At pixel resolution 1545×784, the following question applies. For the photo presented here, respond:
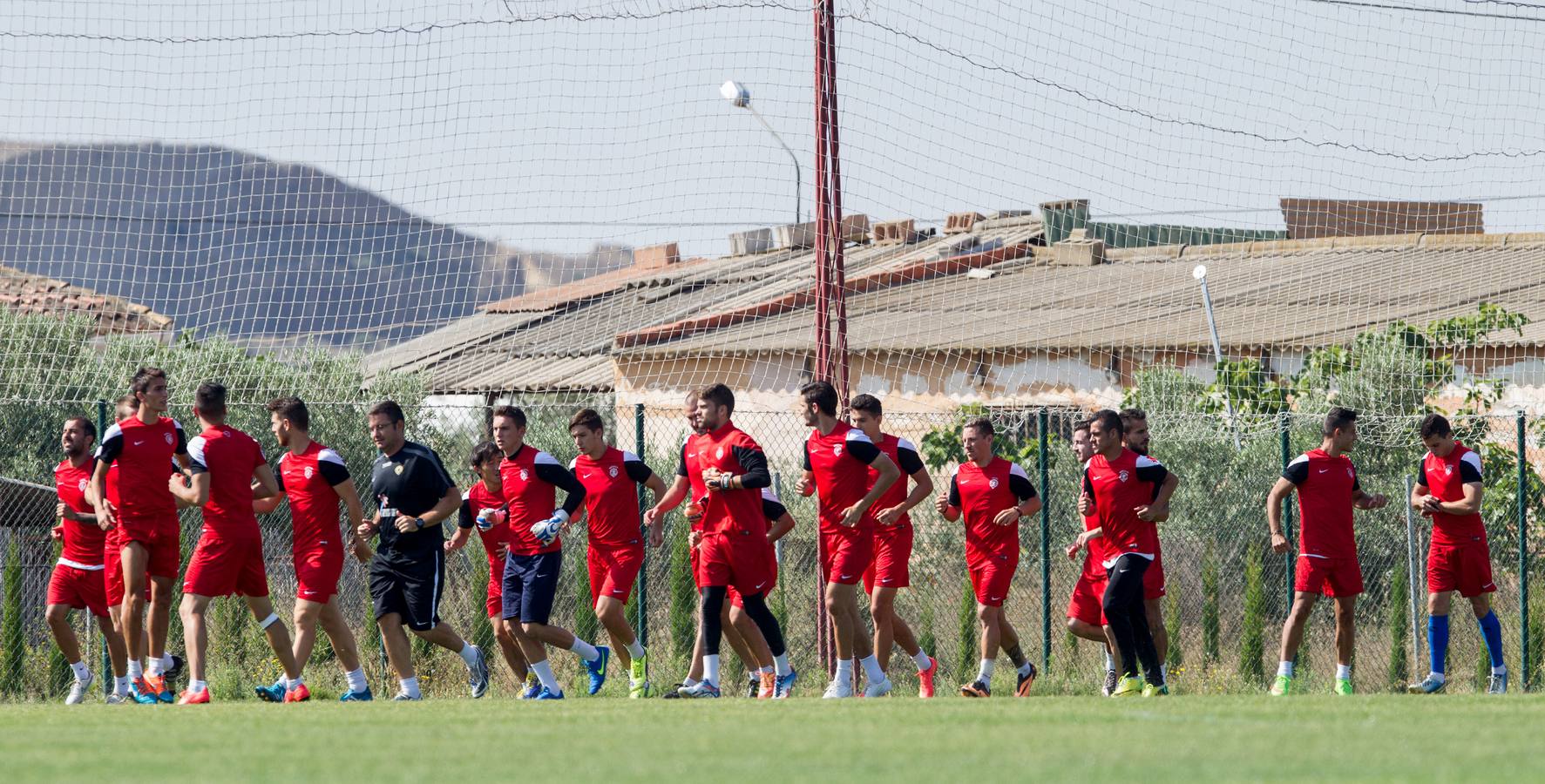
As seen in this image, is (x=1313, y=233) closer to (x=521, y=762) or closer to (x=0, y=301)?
(x=0, y=301)

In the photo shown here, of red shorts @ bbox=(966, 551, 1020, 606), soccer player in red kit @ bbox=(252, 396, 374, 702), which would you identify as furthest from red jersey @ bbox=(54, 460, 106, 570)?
red shorts @ bbox=(966, 551, 1020, 606)

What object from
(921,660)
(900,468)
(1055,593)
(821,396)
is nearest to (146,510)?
(821,396)

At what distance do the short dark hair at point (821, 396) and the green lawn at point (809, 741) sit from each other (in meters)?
1.98

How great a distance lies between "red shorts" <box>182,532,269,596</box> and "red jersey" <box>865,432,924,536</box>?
357 cm

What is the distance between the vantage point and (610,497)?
11164 millimetres

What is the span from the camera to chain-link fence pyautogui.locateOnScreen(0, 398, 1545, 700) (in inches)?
500

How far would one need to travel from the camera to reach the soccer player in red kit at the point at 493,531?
11.1 m

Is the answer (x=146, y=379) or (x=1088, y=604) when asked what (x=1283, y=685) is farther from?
(x=146, y=379)

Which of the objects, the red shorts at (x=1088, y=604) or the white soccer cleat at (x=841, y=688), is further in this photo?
the red shorts at (x=1088, y=604)

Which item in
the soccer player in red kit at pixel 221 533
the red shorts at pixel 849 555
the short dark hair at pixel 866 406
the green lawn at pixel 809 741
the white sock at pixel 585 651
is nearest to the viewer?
the green lawn at pixel 809 741

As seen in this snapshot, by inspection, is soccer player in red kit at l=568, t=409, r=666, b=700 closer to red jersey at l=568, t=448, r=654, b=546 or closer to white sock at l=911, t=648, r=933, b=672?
red jersey at l=568, t=448, r=654, b=546

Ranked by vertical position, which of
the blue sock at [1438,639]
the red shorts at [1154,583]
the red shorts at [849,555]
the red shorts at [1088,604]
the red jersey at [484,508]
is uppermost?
the red jersey at [484,508]

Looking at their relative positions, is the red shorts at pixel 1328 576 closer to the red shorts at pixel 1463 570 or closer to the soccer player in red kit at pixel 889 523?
the red shorts at pixel 1463 570

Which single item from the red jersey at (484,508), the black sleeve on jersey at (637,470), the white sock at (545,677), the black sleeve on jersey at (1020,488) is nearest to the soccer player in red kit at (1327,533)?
the black sleeve on jersey at (1020,488)
